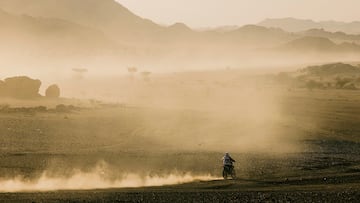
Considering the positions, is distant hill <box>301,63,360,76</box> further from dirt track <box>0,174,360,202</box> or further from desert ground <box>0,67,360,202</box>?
dirt track <box>0,174,360,202</box>

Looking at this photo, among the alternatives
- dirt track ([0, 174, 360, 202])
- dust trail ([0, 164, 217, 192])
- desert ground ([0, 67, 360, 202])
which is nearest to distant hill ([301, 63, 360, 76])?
desert ground ([0, 67, 360, 202])

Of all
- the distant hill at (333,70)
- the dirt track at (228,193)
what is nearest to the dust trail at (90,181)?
the dirt track at (228,193)

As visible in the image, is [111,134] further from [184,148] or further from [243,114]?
[243,114]

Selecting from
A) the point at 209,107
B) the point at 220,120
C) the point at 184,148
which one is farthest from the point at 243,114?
the point at 184,148

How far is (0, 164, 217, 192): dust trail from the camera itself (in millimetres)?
32938

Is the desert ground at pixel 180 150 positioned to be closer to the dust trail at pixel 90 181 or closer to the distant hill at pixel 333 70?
the dust trail at pixel 90 181

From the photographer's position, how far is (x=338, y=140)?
58781mm

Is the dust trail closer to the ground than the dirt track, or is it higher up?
higher up

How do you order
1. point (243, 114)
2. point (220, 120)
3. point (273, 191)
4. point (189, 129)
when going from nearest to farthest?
1. point (273, 191)
2. point (189, 129)
3. point (220, 120)
4. point (243, 114)

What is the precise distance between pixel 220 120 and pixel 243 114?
23.2 ft

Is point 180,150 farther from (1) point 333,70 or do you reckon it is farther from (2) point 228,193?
(1) point 333,70

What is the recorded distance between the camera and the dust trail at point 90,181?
32.9 metres

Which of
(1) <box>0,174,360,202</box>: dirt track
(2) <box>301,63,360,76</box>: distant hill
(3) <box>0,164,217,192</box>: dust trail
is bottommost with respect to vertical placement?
(1) <box>0,174,360,202</box>: dirt track

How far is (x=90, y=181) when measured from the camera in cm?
3591
